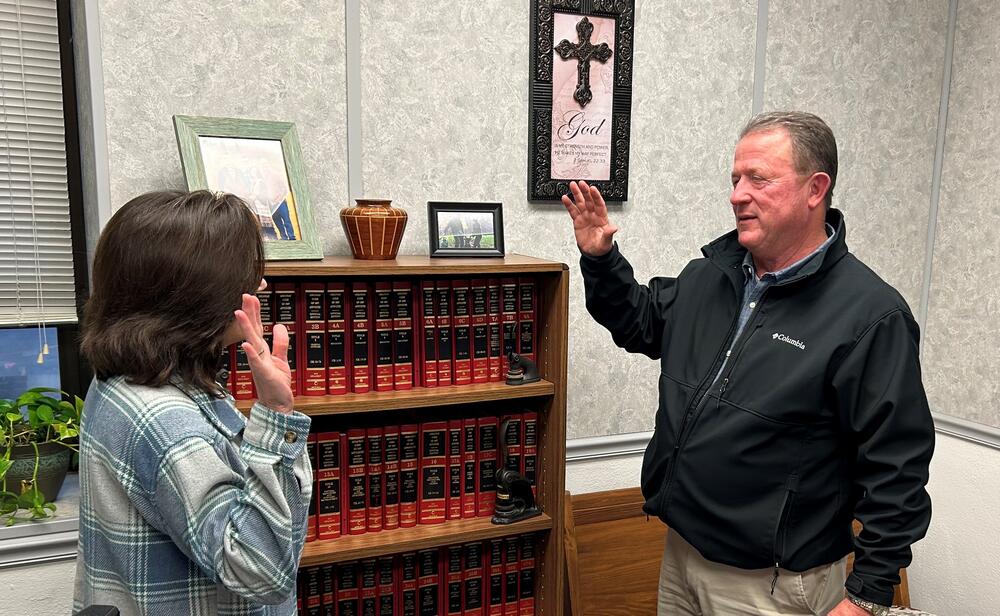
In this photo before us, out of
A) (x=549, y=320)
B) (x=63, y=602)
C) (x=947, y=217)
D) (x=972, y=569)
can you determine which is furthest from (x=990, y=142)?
(x=63, y=602)

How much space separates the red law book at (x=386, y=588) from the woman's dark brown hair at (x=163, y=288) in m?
1.07

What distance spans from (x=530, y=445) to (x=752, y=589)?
0.70 m

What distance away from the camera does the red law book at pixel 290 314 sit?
179cm

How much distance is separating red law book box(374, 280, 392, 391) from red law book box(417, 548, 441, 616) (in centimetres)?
50

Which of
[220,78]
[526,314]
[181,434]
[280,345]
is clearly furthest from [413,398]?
[220,78]

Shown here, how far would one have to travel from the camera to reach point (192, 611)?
3.63ft

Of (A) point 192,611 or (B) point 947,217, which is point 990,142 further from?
(A) point 192,611

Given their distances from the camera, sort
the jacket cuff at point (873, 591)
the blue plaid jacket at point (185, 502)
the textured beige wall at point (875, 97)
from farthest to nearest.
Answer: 1. the textured beige wall at point (875, 97)
2. the jacket cuff at point (873, 591)
3. the blue plaid jacket at point (185, 502)

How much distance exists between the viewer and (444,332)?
6.48ft

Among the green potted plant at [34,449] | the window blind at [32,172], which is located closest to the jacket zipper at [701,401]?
the green potted plant at [34,449]

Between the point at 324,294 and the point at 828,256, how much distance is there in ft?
3.88

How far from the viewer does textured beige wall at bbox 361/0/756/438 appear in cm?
209

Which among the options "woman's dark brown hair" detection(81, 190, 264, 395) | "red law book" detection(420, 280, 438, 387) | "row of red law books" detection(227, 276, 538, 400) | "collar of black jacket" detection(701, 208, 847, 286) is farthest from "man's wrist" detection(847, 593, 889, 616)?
"woman's dark brown hair" detection(81, 190, 264, 395)

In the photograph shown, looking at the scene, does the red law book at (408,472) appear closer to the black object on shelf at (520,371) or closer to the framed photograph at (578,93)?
the black object on shelf at (520,371)
